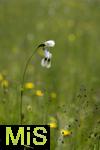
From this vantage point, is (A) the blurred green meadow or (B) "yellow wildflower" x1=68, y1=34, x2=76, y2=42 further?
(B) "yellow wildflower" x1=68, y1=34, x2=76, y2=42

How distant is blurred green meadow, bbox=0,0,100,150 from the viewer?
406 cm

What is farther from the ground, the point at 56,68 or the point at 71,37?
the point at 71,37

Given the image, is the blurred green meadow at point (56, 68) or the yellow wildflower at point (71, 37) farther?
the yellow wildflower at point (71, 37)

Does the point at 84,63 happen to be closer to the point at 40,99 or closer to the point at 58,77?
the point at 58,77

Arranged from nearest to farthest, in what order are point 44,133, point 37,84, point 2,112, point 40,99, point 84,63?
1. point 44,133
2. point 2,112
3. point 40,99
4. point 37,84
5. point 84,63

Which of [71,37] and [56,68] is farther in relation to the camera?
[71,37]

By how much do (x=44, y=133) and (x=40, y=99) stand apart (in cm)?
181

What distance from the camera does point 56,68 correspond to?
23.1ft

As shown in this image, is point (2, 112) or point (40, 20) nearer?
point (2, 112)

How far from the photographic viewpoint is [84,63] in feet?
24.2

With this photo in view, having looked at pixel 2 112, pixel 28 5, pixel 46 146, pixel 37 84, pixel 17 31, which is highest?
pixel 28 5

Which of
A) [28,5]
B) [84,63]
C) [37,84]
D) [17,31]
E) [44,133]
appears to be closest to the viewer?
[44,133]

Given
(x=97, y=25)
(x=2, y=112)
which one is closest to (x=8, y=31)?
(x=97, y=25)

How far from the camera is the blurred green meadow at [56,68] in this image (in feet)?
13.3
